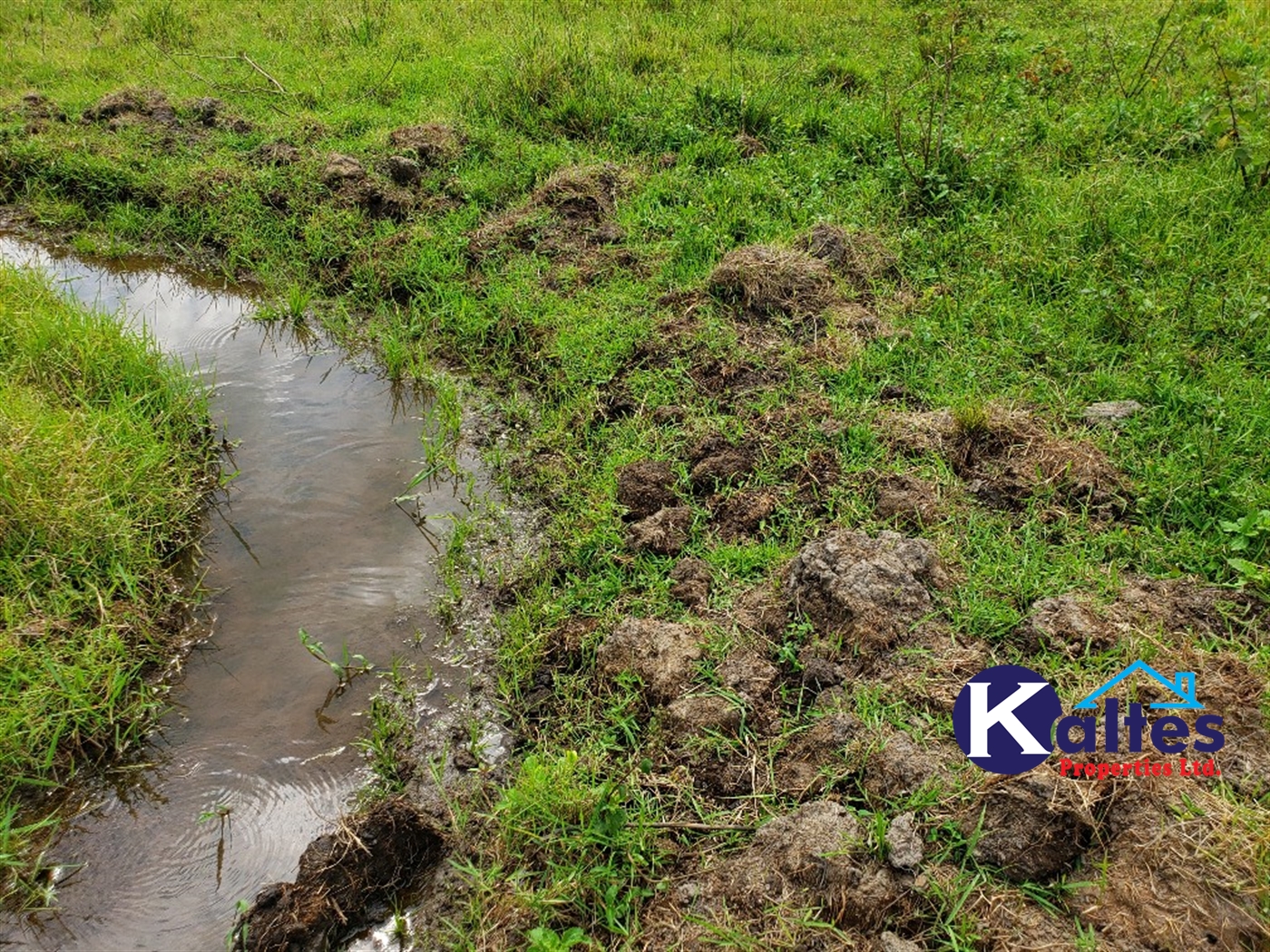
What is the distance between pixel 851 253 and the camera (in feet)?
15.6

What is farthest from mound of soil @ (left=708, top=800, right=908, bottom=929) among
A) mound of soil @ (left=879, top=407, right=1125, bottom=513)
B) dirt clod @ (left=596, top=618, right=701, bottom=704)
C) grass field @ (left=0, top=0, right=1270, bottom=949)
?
mound of soil @ (left=879, top=407, right=1125, bottom=513)

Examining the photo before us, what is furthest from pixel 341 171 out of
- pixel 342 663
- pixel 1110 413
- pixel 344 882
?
pixel 1110 413

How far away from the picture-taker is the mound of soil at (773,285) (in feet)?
14.6

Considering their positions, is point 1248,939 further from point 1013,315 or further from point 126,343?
point 126,343

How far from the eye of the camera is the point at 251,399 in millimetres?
4586

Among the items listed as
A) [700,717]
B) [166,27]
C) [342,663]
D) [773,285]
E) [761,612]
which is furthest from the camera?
[166,27]

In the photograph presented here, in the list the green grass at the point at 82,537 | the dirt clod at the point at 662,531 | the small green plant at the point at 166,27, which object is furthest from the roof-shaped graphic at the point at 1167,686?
the small green plant at the point at 166,27

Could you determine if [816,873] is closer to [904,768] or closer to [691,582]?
[904,768]

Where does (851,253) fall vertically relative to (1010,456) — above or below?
above

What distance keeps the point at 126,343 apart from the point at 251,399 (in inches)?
26.4

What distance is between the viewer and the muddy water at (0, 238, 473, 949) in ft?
8.36

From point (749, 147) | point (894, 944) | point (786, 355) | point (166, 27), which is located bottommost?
point (894, 944)

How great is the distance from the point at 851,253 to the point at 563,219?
75.5 inches

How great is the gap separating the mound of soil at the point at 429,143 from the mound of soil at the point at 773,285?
2.75 m
